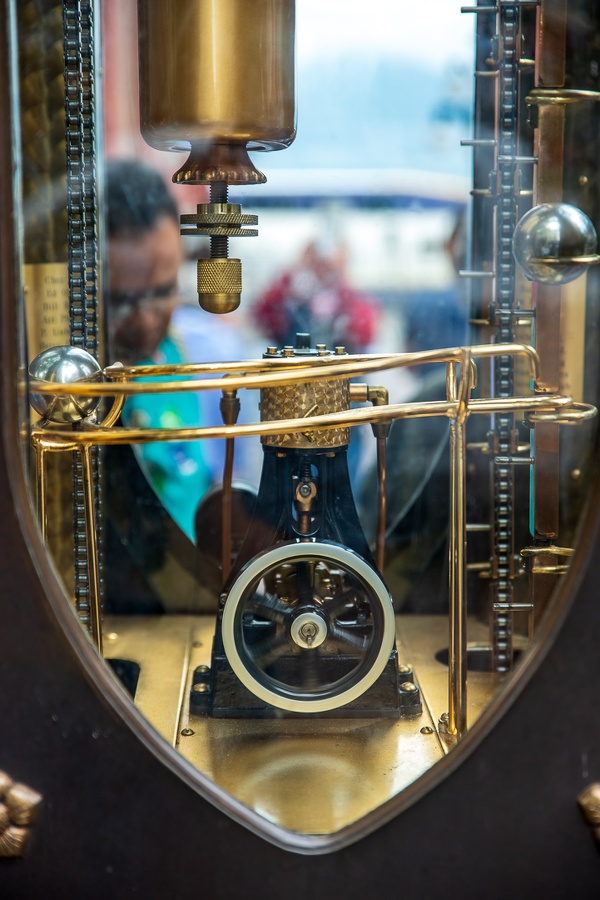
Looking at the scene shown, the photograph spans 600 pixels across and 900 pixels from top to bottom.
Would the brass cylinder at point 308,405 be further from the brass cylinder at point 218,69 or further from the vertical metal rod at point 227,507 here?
the brass cylinder at point 218,69

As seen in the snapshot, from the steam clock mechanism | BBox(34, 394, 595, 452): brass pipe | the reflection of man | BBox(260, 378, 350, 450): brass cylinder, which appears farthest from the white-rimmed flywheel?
the reflection of man

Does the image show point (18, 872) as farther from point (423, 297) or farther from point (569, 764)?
point (423, 297)

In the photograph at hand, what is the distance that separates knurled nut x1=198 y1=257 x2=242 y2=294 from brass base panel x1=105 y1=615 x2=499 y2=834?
44cm

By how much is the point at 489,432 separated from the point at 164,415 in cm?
43

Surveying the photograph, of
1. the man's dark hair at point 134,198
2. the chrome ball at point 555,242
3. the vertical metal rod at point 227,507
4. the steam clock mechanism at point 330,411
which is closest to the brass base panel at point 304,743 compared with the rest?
the steam clock mechanism at point 330,411

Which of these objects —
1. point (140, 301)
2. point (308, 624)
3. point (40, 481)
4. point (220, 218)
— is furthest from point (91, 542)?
point (140, 301)

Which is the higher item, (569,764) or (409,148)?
(409,148)

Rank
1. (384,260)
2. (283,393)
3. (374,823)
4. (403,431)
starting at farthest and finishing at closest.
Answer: (403,431), (384,260), (283,393), (374,823)

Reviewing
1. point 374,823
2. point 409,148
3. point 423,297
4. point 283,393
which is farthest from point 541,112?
point 374,823

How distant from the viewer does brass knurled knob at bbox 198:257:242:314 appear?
42.9 inches

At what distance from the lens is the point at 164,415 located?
4.57ft

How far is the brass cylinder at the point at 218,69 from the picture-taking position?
0.99 m

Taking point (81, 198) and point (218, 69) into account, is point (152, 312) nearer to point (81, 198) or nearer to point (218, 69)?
point (81, 198)

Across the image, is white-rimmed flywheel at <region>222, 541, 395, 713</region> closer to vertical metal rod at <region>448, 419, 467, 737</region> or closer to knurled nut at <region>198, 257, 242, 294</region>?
vertical metal rod at <region>448, 419, 467, 737</region>
